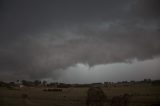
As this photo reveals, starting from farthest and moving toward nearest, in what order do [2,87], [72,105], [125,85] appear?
[125,85] < [2,87] < [72,105]

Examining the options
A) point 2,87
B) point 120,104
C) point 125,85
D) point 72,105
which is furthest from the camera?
point 125,85

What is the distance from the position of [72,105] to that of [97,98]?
3.47 meters

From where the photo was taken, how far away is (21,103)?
1231 inches

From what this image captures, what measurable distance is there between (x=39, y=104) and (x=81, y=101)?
452 cm

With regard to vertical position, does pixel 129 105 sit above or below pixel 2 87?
below

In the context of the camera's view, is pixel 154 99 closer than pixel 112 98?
No

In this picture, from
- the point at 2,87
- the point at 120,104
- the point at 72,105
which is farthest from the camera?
the point at 2,87

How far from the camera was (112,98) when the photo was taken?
28328 mm

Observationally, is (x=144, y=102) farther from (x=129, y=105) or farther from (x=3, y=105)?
(x=3, y=105)

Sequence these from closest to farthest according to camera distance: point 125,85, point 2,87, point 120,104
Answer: point 120,104
point 2,87
point 125,85

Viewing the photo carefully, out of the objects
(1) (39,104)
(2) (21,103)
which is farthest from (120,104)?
(2) (21,103)

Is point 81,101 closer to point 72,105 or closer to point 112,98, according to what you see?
point 72,105

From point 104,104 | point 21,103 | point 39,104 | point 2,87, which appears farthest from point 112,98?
point 2,87

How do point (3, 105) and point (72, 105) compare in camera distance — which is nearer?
point (3, 105)
